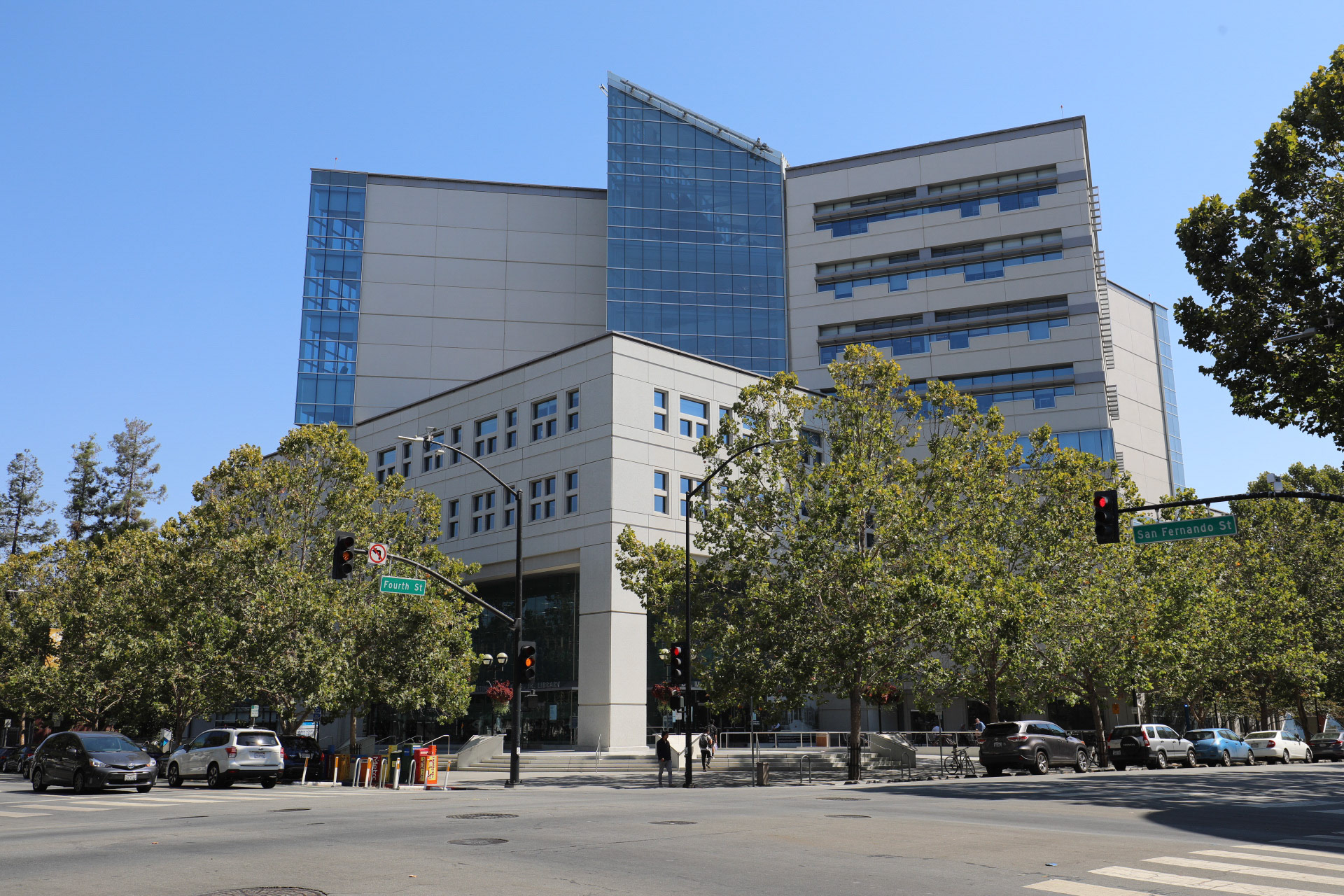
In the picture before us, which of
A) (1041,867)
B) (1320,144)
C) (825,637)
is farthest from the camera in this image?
(825,637)

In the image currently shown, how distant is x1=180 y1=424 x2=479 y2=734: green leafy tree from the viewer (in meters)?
36.6

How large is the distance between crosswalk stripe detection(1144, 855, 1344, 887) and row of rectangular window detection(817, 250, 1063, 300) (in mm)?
68230

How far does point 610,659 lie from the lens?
45.6 metres

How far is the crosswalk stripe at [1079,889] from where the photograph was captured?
9.30 m

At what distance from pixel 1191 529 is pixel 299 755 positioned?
27997 millimetres

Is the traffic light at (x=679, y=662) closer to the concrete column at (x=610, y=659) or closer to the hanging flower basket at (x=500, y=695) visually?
the concrete column at (x=610, y=659)

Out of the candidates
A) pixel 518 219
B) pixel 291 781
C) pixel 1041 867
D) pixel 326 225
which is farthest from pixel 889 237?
pixel 1041 867

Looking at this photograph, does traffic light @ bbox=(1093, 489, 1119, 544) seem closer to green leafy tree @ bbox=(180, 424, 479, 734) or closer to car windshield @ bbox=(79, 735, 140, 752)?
green leafy tree @ bbox=(180, 424, 479, 734)

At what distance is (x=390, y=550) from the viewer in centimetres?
4088

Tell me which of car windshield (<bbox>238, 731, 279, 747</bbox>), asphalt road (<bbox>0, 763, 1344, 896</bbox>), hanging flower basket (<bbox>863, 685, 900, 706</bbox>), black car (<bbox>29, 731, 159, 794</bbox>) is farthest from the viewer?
hanging flower basket (<bbox>863, 685, 900, 706</bbox>)

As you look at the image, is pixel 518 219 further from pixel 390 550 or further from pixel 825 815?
pixel 825 815

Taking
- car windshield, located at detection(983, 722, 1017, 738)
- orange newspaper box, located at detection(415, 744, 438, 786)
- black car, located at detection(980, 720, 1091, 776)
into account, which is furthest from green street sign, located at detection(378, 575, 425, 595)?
car windshield, located at detection(983, 722, 1017, 738)

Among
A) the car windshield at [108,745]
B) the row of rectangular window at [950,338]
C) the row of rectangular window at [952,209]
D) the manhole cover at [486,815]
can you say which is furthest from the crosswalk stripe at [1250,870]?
the row of rectangular window at [952,209]

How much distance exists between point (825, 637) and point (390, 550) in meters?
18.2
